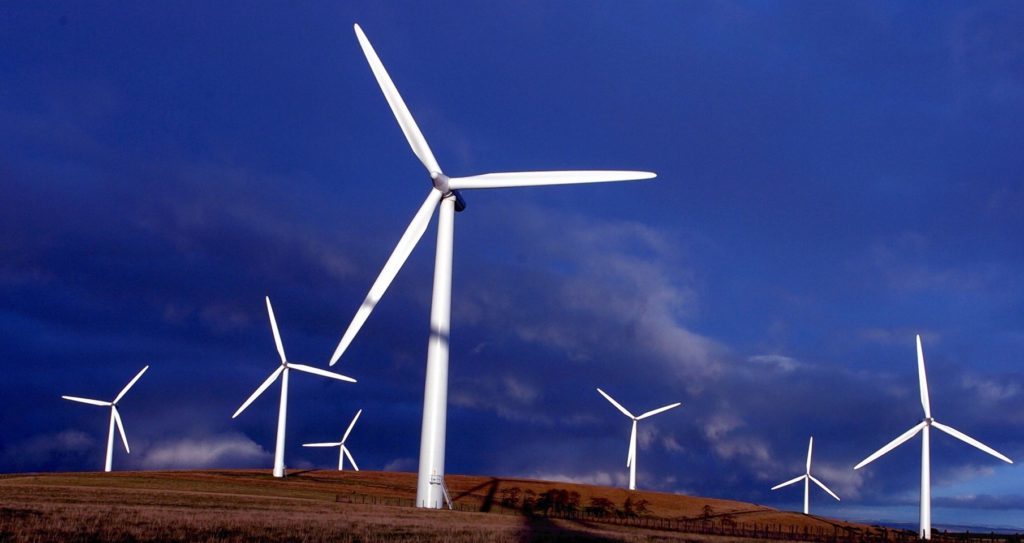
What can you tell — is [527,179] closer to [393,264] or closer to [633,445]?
[393,264]

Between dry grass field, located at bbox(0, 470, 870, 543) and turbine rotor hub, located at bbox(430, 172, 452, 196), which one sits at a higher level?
turbine rotor hub, located at bbox(430, 172, 452, 196)

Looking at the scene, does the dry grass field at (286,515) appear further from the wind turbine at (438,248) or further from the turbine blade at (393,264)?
the turbine blade at (393,264)

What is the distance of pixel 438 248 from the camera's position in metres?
60.8

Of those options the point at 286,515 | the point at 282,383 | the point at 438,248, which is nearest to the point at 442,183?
the point at 438,248

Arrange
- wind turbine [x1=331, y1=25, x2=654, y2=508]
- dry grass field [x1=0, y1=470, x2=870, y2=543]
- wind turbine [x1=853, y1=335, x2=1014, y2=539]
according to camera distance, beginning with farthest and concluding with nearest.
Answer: wind turbine [x1=853, y1=335, x2=1014, y2=539] → wind turbine [x1=331, y1=25, x2=654, y2=508] → dry grass field [x1=0, y1=470, x2=870, y2=543]

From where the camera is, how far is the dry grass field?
122ft

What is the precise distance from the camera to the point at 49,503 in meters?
50.8

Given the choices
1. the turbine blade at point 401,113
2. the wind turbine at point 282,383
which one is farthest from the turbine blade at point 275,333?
the turbine blade at point 401,113

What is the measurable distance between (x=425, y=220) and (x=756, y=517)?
7275 cm

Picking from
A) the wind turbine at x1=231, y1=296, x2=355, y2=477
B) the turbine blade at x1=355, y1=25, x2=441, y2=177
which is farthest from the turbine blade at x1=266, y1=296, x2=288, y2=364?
the turbine blade at x1=355, y1=25, x2=441, y2=177

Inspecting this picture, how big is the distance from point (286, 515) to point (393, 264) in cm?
1634

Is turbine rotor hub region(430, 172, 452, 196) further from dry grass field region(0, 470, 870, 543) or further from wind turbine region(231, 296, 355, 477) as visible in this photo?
wind turbine region(231, 296, 355, 477)

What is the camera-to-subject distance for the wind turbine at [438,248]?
58.2 m

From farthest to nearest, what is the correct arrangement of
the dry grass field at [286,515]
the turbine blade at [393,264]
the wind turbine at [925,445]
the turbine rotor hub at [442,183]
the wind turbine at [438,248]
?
the wind turbine at [925,445] < the turbine rotor hub at [442,183] < the wind turbine at [438,248] < the turbine blade at [393,264] < the dry grass field at [286,515]
